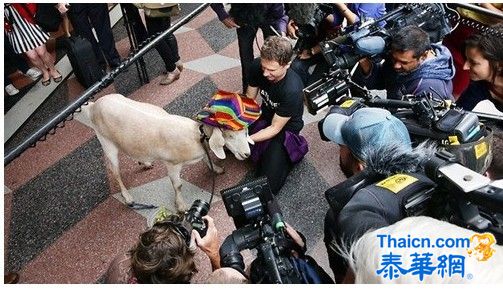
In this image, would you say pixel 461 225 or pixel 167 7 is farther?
pixel 167 7

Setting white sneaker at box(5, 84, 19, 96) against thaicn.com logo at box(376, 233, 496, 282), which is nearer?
thaicn.com logo at box(376, 233, 496, 282)

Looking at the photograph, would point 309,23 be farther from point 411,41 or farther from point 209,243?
point 209,243

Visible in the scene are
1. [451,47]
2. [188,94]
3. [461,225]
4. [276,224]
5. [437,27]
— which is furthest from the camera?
[188,94]

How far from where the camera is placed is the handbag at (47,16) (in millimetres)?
4043

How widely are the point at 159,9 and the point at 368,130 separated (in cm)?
281

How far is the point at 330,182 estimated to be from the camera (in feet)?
10.8

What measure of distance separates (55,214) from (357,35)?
7.58 feet

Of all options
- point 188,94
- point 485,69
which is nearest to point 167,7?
point 188,94

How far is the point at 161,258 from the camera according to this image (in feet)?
5.38

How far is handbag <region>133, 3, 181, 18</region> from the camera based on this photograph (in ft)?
12.7

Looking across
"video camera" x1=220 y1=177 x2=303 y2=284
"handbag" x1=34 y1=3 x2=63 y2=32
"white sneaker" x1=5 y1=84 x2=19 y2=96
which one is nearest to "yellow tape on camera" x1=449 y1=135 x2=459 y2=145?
"video camera" x1=220 y1=177 x2=303 y2=284

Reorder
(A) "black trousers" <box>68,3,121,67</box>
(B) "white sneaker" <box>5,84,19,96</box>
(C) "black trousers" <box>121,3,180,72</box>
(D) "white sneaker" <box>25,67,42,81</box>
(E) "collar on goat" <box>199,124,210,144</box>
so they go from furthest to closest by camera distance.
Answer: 1. (D) "white sneaker" <box>25,67,42,81</box>
2. (B) "white sneaker" <box>5,84,19,96</box>
3. (A) "black trousers" <box>68,3,121,67</box>
4. (C) "black trousers" <box>121,3,180,72</box>
5. (E) "collar on goat" <box>199,124,210,144</box>

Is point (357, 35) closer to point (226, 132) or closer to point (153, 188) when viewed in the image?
point (226, 132)

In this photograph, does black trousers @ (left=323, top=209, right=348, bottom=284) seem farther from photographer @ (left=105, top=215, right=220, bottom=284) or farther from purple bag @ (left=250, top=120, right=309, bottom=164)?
purple bag @ (left=250, top=120, right=309, bottom=164)
